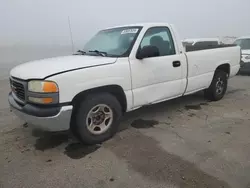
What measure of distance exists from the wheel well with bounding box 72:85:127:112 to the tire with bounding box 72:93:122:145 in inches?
2.3

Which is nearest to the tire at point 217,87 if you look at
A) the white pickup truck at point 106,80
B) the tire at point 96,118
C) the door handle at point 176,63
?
the white pickup truck at point 106,80

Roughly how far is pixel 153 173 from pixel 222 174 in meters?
0.79

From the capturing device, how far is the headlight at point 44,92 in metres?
2.90

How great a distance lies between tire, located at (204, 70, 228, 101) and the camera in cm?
548

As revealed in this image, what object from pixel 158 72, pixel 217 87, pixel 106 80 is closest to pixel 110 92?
pixel 106 80

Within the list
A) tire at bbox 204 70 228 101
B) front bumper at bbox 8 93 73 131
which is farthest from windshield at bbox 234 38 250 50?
front bumper at bbox 8 93 73 131

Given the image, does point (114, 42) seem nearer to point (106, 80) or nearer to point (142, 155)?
point (106, 80)

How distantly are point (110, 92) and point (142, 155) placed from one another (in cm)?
106

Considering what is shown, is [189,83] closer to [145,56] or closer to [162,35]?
[162,35]

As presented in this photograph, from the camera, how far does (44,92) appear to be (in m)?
2.90

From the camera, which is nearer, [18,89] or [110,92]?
[18,89]

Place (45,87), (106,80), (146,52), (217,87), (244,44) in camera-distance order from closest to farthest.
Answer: (45,87) < (106,80) < (146,52) < (217,87) < (244,44)

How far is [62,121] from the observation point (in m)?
3.03

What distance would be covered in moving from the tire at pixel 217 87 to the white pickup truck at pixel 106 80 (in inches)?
21.2
